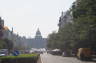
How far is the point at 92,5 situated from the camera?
3856 centimetres

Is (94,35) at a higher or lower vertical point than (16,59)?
higher

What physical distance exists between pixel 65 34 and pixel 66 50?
15.2ft

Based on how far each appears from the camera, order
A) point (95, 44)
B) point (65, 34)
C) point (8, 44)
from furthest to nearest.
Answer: point (8, 44)
point (65, 34)
point (95, 44)

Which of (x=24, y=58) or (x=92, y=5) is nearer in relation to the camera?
(x=24, y=58)

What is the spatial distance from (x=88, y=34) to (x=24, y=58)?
25539 mm

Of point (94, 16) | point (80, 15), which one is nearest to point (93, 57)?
point (80, 15)

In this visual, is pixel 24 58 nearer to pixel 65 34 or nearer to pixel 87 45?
pixel 87 45

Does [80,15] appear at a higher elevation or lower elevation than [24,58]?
higher

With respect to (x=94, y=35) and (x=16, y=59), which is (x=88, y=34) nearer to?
(x=94, y=35)

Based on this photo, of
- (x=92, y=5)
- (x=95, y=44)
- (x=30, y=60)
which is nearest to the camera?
(x=30, y=60)

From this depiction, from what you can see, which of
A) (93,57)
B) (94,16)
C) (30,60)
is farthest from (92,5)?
(93,57)

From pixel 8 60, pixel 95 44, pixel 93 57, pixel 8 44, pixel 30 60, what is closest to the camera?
pixel 8 60

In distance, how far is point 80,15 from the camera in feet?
169

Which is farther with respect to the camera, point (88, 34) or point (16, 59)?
point (88, 34)
